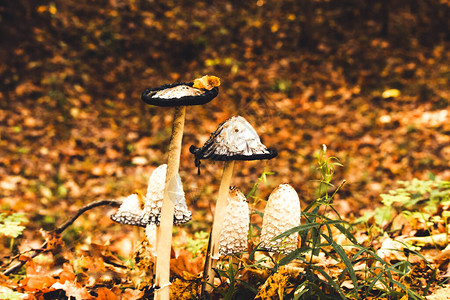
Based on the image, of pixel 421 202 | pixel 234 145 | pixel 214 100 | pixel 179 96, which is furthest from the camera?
pixel 214 100

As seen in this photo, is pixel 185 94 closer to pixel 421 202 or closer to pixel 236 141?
pixel 236 141

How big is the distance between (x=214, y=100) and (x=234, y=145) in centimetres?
552

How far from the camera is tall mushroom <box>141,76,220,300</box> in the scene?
118cm

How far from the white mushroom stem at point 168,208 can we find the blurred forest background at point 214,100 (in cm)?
176

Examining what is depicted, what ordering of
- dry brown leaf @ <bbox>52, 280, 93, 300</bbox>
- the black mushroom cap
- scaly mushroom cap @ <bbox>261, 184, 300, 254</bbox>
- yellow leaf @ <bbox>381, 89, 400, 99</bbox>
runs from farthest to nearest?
yellow leaf @ <bbox>381, 89, 400, 99</bbox>
dry brown leaf @ <bbox>52, 280, 93, 300</bbox>
scaly mushroom cap @ <bbox>261, 184, 300, 254</bbox>
the black mushroom cap

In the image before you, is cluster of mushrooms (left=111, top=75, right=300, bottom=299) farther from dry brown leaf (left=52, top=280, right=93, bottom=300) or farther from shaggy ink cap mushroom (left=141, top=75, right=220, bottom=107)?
dry brown leaf (left=52, top=280, right=93, bottom=300)

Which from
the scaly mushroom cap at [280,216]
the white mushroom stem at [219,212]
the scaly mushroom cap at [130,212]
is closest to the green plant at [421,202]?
the scaly mushroom cap at [280,216]

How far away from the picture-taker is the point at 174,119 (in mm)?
1276

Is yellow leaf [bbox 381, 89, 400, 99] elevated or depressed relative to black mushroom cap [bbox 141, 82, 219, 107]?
elevated

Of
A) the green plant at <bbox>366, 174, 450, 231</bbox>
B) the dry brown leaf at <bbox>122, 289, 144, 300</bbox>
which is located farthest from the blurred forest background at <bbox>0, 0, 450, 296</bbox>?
the dry brown leaf at <bbox>122, 289, 144, 300</bbox>

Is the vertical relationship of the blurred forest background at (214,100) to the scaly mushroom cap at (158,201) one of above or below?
above

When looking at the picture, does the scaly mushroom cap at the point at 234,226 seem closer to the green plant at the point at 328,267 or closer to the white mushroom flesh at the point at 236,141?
the green plant at the point at 328,267

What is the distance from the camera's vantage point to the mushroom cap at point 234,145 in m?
1.27

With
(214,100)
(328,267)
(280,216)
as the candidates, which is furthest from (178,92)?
(214,100)
